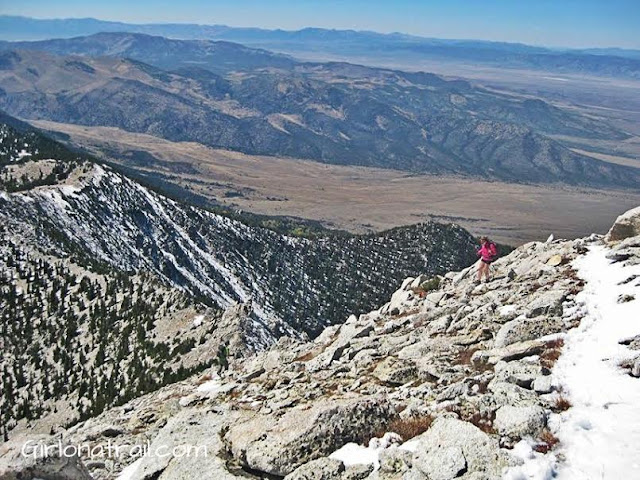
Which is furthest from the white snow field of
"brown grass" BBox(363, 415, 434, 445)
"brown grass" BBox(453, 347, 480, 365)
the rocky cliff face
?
"brown grass" BBox(453, 347, 480, 365)

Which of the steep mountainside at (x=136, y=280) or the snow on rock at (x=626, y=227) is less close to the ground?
the snow on rock at (x=626, y=227)

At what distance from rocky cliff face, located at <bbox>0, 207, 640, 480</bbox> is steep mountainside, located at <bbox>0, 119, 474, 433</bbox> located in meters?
24.6

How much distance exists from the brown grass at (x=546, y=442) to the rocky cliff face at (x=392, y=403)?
0.11ft

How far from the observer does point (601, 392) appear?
1633 cm

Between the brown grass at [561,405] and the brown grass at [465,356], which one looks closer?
the brown grass at [561,405]

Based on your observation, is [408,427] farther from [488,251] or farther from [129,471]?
[488,251]

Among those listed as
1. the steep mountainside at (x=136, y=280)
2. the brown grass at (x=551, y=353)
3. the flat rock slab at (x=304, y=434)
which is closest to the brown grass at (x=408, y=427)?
the flat rock slab at (x=304, y=434)

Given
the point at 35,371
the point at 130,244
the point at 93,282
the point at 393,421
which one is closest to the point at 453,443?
the point at 393,421

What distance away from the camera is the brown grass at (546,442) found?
13828mm

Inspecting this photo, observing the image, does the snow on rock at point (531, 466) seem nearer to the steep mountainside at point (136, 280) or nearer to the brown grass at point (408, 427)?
the brown grass at point (408, 427)

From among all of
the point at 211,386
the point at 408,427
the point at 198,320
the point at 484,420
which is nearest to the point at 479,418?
the point at 484,420

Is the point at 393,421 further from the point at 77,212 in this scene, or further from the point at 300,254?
the point at 300,254

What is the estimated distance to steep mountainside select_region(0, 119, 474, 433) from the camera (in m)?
56.0

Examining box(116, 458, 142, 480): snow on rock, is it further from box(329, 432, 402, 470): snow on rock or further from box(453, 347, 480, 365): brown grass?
box(453, 347, 480, 365): brown grass
